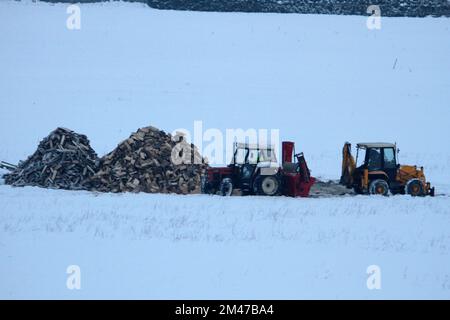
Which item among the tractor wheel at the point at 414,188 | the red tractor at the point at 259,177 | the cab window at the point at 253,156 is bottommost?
the tractor wheel at the point at 414,188

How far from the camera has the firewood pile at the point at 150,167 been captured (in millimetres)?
17891

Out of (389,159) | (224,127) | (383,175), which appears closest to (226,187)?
(383,175)

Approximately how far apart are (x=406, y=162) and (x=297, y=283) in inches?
444

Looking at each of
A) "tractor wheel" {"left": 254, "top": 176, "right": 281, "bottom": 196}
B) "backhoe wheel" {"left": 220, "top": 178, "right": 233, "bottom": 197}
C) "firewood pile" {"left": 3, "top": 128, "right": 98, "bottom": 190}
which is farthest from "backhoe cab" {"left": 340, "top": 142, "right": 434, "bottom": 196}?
"firewood pile" {"left": 3, "top": 128, "right": 98, "bottom": 190}

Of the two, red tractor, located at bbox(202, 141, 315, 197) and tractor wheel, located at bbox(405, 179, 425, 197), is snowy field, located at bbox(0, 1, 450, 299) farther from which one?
red tractor, located at bbox(202, 141, 315, 197)

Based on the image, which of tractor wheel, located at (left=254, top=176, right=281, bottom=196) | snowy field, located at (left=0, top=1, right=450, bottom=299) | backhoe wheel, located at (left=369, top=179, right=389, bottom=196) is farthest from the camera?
backhoe wheel, located at (left=369, top=179, right=389, bottom=196)

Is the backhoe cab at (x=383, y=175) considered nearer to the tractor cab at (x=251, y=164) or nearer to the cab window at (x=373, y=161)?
the cab window at (x=373, y=161)

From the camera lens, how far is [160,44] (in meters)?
33.8

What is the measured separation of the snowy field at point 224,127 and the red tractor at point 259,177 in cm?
74

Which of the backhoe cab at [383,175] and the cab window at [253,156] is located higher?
the cab window at [253,156]

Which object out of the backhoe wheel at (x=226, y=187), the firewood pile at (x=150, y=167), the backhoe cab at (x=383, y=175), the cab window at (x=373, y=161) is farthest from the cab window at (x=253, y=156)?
the cab window at (x=373, y=161)

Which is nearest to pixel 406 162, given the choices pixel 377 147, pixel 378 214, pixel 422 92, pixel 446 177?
pixel 446 177

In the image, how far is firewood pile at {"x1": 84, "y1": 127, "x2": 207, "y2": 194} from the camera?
17891 mm

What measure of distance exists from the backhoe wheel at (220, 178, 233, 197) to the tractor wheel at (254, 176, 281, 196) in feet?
1.72
